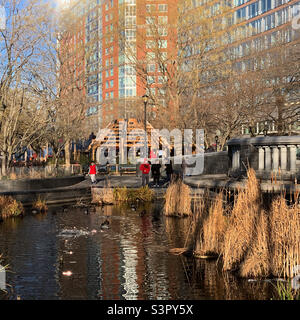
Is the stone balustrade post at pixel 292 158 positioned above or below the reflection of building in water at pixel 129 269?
above

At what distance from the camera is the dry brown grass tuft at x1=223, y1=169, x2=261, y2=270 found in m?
8.08

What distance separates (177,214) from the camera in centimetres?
1538

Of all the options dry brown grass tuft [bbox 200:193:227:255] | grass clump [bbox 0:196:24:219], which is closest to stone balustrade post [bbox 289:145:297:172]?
dry brown grass tuft [bbox 200:193:227:255]

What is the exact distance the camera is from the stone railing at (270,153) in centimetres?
1058

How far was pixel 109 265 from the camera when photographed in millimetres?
8742

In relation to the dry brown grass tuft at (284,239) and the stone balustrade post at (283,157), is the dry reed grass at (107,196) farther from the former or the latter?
the dry brown grass tuft at (284,239)

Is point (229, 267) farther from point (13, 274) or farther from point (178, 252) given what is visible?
point (13, 274)

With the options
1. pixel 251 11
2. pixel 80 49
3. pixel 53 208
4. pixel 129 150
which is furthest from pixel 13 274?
pixel 251 11

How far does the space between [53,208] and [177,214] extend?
16.1ft

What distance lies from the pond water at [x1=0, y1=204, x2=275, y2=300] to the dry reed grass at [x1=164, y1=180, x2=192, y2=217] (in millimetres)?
1302

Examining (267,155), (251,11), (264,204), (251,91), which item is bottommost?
(264,204)

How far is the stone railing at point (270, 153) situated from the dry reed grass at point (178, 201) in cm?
362

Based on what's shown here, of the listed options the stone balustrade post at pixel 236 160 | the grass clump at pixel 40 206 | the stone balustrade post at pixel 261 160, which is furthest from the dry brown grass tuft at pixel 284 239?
the grass clump at pixel 40 206
